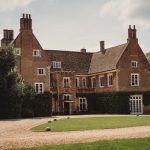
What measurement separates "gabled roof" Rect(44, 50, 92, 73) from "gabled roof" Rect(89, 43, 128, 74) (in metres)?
1.26

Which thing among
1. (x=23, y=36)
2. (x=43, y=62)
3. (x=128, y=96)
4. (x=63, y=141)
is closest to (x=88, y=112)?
(x=128, y=96)

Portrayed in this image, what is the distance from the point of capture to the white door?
64625mm

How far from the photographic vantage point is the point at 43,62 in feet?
206

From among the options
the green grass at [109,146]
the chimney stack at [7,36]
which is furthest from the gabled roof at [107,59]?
the green grass at [109,146]

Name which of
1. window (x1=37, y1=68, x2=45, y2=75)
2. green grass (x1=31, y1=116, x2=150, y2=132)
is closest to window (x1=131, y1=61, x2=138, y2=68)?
window (x1=37, y1=68, x2=45, y2=75)

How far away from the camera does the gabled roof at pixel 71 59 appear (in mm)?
70600

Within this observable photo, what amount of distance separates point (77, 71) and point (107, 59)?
5.84 meters

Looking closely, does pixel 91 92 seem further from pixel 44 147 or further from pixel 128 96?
pixel 44 147

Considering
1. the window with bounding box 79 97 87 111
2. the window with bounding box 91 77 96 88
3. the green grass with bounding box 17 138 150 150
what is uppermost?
the window with bounding box 91 77 96 88

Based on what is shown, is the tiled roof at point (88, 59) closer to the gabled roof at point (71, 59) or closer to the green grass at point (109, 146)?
the gabled roof at point (71, 59)

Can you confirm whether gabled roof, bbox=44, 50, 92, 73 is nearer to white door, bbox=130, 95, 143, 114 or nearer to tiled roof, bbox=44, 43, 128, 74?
tiled roof, bbox=44, 43, 128, 74

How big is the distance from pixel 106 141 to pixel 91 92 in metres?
48.5

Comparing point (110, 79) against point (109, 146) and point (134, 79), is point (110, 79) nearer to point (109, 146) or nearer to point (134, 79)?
point (134, 79)

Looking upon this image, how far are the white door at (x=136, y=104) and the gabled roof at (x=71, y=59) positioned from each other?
37.4ft
